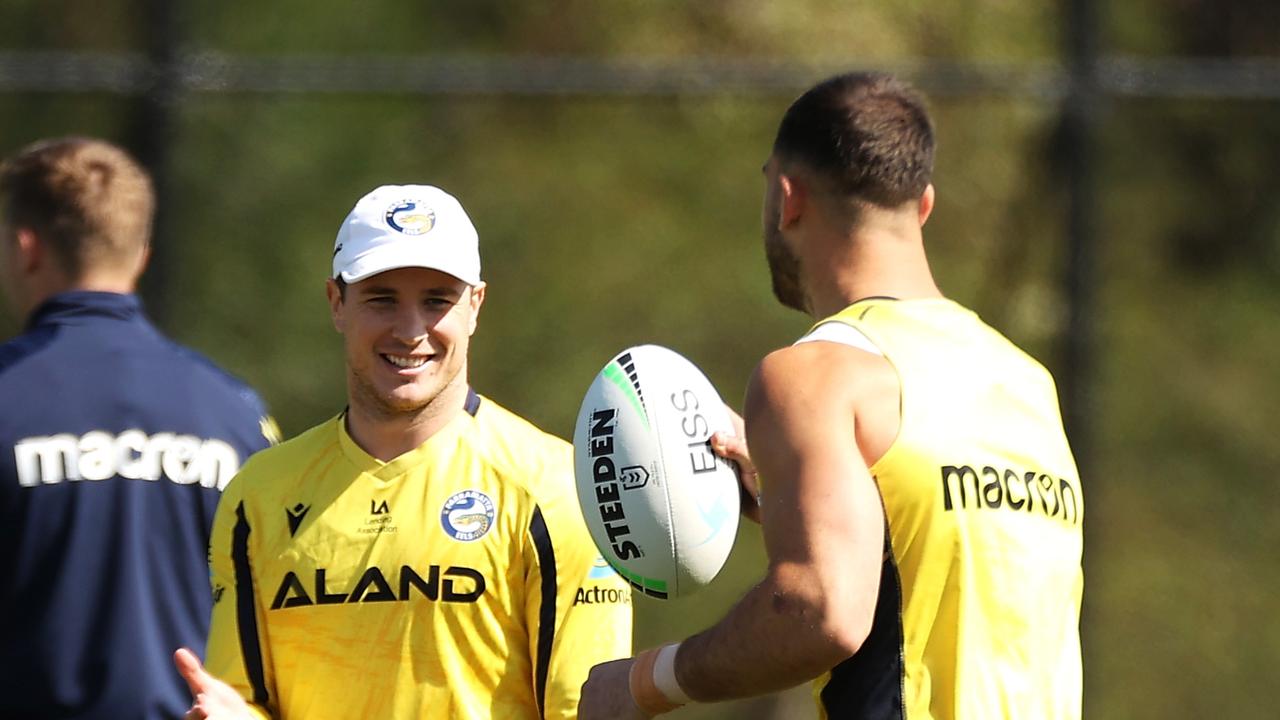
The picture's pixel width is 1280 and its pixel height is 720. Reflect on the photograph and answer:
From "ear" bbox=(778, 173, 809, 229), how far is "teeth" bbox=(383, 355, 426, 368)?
2.69ft

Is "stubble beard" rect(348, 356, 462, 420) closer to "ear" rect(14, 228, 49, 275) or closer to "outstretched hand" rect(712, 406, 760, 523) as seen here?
"outstretched hand" rect(712, 406, 760, 523)

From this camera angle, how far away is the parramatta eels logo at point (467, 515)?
3.52 metres

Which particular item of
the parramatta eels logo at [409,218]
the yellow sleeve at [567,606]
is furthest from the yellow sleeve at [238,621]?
the parramatta eels logo at [409,218]

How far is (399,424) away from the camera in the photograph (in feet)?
11.9

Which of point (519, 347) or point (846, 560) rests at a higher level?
point (519, 347)

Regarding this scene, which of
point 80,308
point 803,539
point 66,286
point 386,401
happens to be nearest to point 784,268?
point 803,539

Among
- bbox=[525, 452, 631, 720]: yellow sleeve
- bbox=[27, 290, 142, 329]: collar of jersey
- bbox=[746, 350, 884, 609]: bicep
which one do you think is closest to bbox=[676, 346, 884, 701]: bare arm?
bbox=[746, 350, 884, 609]: bicep

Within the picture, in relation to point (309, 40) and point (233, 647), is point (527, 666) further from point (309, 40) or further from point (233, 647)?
point (309, 40)

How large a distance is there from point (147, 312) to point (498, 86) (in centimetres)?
178

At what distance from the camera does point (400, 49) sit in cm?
888

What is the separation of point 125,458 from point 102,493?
10 centimetres

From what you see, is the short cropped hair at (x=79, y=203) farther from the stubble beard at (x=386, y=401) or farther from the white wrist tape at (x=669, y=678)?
the white wrist tape at (x=669, y=678)

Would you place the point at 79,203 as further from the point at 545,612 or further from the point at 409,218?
the point at 545,612

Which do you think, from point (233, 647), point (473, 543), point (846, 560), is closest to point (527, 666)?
point (473, 543)
